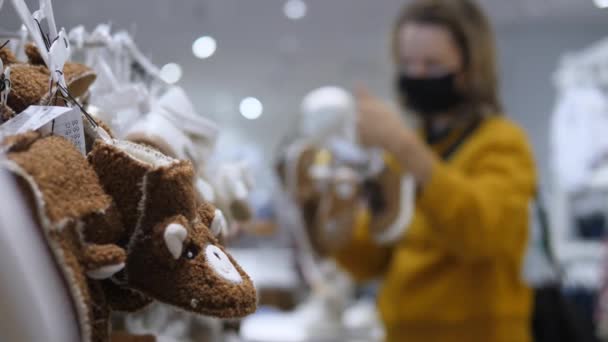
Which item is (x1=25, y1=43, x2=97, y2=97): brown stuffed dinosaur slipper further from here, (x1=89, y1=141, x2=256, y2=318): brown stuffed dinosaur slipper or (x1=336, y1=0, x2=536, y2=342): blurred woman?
(x1=336, y1=0, x2=536, y2=342): blurred woman

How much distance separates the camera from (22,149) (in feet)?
0.75

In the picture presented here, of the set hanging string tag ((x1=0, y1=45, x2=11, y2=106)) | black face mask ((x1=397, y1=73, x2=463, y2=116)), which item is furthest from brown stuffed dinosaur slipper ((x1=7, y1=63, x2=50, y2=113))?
black face mask ((x1=397, y1=73, x2=463, y2=116))

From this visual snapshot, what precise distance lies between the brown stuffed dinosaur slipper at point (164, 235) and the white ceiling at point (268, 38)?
0.09m

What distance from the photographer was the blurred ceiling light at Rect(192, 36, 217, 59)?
47cm

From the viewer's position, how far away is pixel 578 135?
173 cm

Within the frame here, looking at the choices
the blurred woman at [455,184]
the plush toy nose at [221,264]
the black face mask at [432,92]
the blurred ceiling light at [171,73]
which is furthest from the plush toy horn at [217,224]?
the black face mask at [432,92]

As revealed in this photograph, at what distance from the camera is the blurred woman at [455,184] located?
885 millimetres

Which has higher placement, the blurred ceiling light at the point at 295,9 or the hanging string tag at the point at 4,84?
the blurred ceiling light at the point at 295,9

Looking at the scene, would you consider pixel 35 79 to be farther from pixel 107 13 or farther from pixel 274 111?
pixel 274 111

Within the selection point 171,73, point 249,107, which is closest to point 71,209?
point 171,73

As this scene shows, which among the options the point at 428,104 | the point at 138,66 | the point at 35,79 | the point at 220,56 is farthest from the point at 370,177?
the point at 35,79

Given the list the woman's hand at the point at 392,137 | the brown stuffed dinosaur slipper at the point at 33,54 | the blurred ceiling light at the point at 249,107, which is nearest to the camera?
the brown stuffed dinosaur slipper at the point at 33,54

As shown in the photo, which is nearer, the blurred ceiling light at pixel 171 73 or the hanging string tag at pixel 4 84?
the hanging string tag at pixel 4 84

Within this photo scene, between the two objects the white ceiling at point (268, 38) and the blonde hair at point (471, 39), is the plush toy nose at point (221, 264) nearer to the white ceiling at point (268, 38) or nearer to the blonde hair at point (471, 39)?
the white ceiling at point (268, 38)
